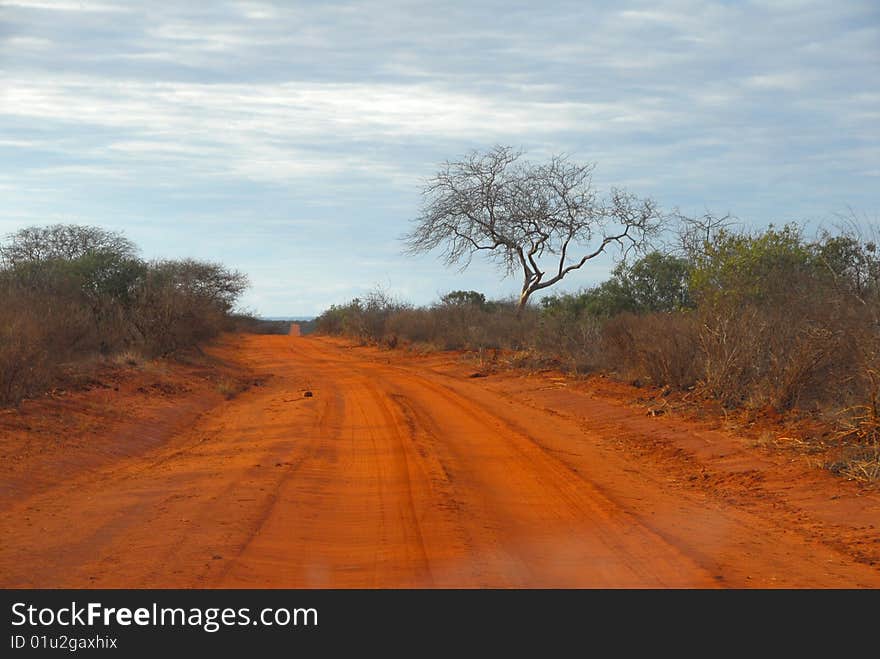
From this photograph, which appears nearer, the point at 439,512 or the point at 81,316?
the point at 439,512

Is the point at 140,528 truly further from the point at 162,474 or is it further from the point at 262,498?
the point at 162,474

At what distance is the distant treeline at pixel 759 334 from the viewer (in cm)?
1268

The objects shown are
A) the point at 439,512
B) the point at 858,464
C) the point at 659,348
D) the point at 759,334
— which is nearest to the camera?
the point at 439,512

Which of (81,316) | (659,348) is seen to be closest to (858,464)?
(659,348)

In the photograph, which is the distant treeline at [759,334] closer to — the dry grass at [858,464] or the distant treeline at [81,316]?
the dry grass at [858,464]

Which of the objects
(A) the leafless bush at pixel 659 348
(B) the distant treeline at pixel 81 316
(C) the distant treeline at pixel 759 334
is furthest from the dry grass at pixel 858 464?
(B) the distant treeline at pixel 81 316

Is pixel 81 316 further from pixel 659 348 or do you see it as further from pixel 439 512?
pixel 439 512

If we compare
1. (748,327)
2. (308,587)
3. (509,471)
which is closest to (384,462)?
(509,471)

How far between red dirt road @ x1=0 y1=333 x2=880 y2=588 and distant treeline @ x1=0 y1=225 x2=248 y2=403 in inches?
112

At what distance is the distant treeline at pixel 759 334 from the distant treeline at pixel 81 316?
1108cm

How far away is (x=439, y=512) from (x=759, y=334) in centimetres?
891

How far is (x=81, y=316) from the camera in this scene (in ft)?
74.0
